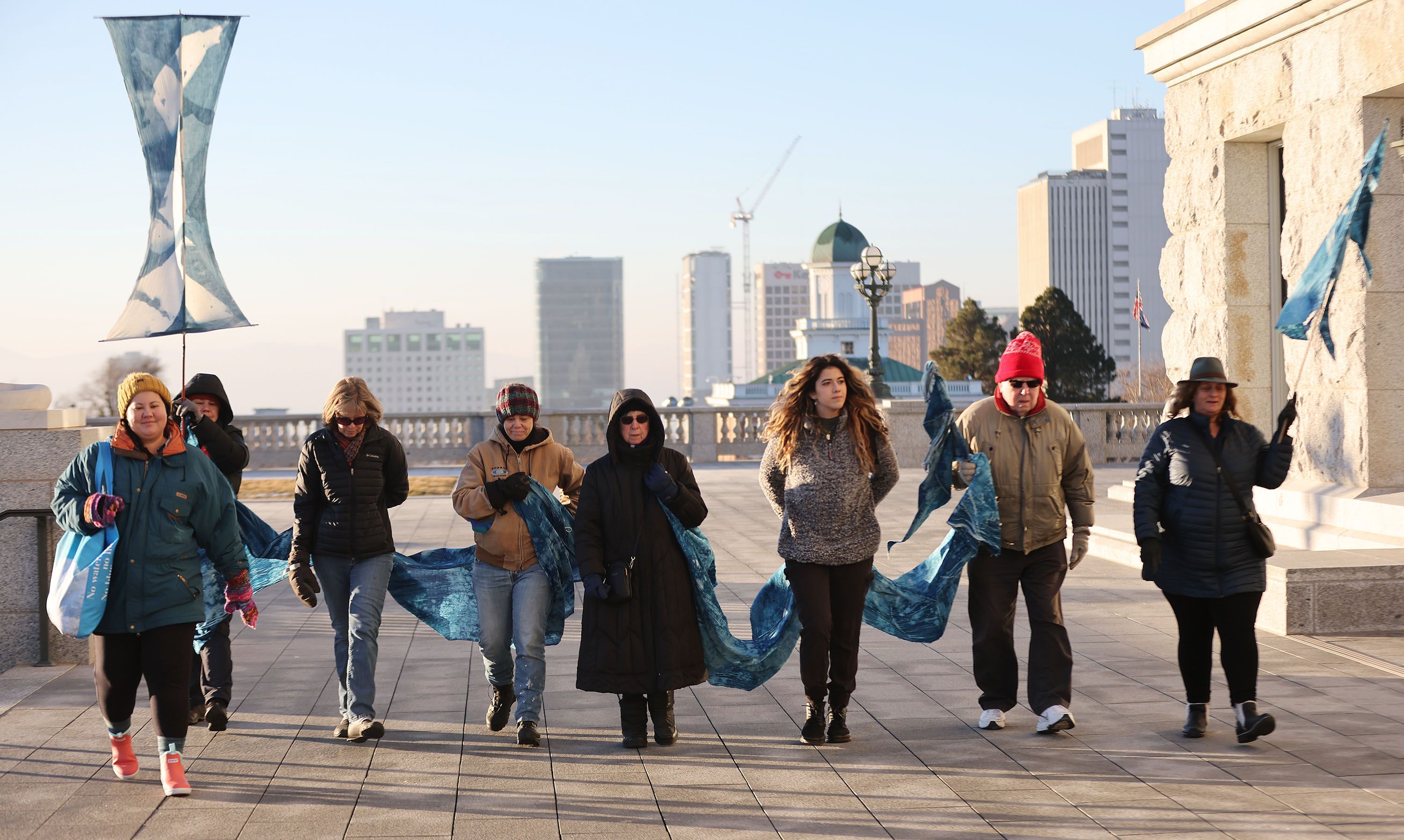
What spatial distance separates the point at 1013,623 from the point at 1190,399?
1369 millimetres

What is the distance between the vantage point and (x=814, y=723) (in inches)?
245

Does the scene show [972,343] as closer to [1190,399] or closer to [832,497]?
[1190,399]

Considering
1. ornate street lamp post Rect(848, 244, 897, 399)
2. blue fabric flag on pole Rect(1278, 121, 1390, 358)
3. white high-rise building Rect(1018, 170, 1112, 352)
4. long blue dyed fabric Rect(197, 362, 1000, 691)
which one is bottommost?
long blue dyed fabric Rect(197, 362, 1000, 691)

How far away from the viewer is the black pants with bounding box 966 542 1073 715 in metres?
6.37

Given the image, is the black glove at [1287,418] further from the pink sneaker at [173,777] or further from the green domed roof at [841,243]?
the green domed roof at [841,243]

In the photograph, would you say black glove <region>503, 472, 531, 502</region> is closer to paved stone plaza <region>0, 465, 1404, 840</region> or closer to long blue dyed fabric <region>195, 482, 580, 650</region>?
long blue dyed fabric <region>195, 482, 580, 650</region>

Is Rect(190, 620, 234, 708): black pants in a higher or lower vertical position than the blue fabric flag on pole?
lower

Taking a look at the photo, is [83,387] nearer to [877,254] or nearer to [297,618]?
[877,254]

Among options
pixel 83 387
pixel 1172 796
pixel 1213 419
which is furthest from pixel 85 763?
pixel 83 387

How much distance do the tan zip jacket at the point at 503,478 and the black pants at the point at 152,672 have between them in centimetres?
141

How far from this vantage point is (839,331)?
10050cm

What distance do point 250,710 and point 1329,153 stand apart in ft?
29.9

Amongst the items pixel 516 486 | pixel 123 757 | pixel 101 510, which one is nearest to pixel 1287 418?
pixel 516 486

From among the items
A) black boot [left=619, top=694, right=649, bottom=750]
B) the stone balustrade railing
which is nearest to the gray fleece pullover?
→ black boot [left=619, top=694, right=649, bottom=750]
